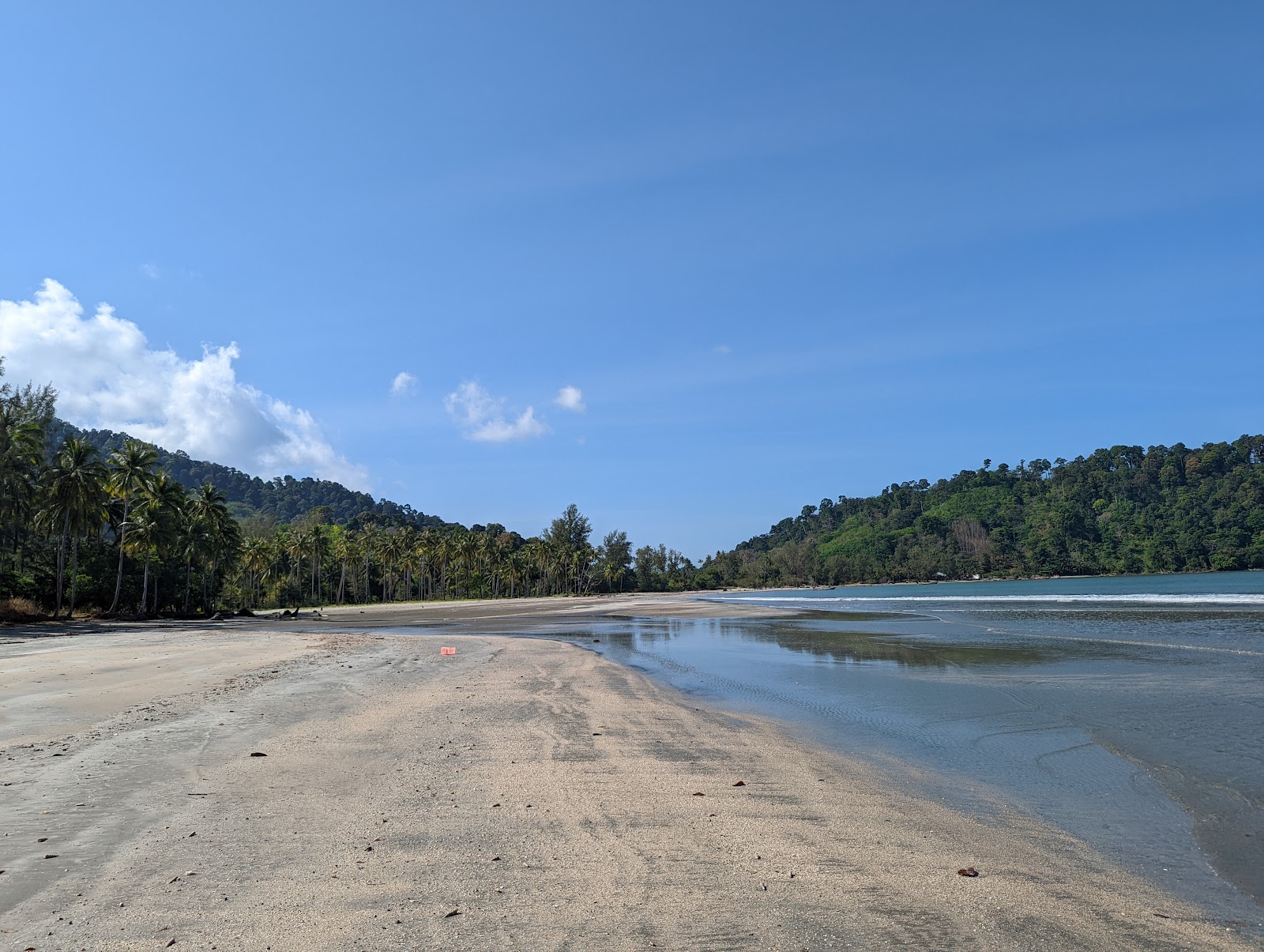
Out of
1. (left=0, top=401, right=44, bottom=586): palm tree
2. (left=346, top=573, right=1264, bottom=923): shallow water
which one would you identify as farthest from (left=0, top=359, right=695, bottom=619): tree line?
(left=346, top=573, right=1264, bottom=923): shallow water

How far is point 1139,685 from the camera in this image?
16.6m

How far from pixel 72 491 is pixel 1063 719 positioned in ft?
182

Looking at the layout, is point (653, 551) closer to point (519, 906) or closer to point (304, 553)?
point (304, 553)

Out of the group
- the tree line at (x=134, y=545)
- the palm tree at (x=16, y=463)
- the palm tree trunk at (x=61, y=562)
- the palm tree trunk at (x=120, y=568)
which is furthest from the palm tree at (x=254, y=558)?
the palm tree at (x=16, y=463)

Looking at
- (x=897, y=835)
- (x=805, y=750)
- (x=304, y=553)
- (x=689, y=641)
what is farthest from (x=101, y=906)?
(x=304, y=553)

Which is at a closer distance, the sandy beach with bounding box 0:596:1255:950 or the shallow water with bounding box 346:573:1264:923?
the sandy beach with bounding box 0:596:1255:950

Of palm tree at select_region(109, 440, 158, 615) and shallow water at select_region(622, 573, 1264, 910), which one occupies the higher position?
palm tree at select_region(109, 440, 158, 615)

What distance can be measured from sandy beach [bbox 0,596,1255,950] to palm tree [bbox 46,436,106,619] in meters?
42.6

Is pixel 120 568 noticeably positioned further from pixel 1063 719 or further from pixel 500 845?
pixel 1063 719

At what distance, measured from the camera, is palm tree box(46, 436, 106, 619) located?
4594 cm

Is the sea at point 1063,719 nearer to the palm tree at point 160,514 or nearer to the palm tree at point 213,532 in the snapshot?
the palm tree at point 160,514

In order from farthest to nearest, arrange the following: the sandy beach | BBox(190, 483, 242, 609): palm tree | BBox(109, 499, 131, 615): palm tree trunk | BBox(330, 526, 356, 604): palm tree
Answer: BBox(330, 526, 356, 604): palm tree → BBox(190, 483, 242, 609): palm tree → BBox(109, 499, 131, 615): palm tree trunk → the sandy beach

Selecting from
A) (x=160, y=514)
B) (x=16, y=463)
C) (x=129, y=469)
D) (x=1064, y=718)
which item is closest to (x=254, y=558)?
(x=129, y=469)

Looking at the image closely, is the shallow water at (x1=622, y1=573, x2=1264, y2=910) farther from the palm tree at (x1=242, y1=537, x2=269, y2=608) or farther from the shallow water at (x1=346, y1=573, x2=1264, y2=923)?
the palm tree at (x1=242, y1=537, x2=269, y2=608)
